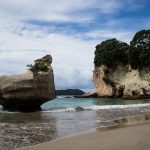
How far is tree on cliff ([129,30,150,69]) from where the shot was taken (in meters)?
74.9

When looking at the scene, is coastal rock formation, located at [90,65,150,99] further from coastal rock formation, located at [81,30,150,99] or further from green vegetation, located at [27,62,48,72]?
green vegetation, located at [27,62,48,72]

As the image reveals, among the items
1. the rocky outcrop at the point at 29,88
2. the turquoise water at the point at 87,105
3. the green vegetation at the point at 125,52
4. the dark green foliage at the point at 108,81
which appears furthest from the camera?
the dark green foliage at the point at 108,81

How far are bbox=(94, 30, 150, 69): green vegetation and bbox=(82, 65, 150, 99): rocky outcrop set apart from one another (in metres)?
1.41

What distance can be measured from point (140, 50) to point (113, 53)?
976cm

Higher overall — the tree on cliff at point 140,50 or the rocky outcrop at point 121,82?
the tree on cliff at point 140,50

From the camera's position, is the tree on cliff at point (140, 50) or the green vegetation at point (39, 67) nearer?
the green vegetation at point (39, 67)

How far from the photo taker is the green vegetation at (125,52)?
75750 mm

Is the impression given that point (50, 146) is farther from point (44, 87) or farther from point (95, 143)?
point (44, 87)

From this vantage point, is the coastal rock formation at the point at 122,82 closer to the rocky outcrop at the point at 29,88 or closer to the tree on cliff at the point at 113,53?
the tree on cliff at the point at 113,53

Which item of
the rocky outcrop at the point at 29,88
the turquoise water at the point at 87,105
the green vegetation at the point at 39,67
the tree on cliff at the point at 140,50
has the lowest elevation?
the turquoise water at the point at 87,105

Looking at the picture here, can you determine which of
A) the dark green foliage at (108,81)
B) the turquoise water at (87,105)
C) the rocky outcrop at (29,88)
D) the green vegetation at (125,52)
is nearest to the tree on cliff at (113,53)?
the green vegetation at (125,52)

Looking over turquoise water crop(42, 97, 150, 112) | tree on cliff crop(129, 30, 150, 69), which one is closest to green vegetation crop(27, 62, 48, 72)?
turquoise water crop(42, 97, 150, 112)

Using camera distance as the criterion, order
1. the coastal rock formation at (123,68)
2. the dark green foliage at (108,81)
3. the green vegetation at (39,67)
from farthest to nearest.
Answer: the dark green foliage at (108,81), the coastal rock formation at (123,68), the green vegetation at (39,67)

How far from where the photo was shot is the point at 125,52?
84.0 m
